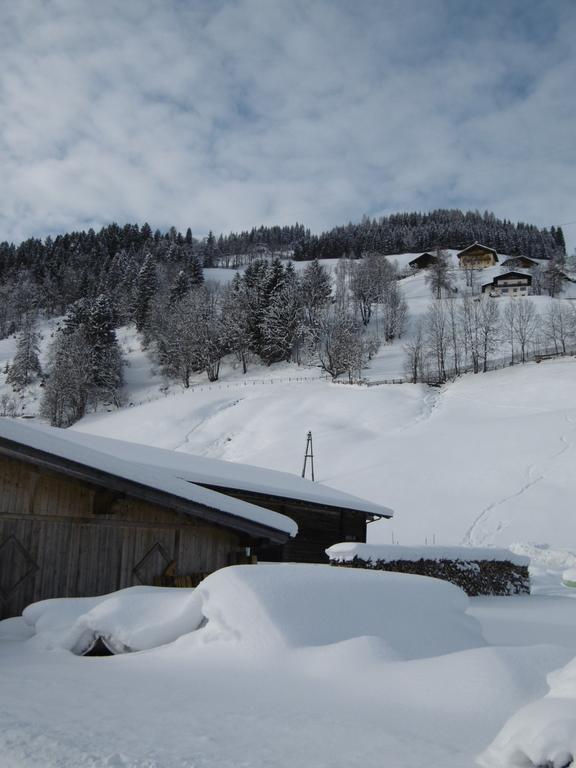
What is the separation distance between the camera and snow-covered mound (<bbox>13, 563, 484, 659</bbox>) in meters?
5.75

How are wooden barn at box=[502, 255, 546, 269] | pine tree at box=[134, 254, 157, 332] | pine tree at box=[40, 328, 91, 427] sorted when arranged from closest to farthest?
pine tree at box=[40, 328, 91, 427], pine tree at box=[134, 254, 157, 332], wooden barn at box=[502, 255, 546, 269]

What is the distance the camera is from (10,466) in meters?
9.62

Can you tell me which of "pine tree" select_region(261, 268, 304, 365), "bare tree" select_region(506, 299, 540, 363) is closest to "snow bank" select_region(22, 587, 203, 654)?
"pine tree" select_region(261, 268, 304, 365)

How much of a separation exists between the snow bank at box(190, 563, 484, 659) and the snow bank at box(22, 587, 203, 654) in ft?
1.52

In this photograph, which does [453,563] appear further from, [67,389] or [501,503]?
[67,389]

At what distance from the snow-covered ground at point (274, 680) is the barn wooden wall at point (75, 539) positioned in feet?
6.00

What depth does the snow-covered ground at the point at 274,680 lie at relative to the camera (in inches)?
146

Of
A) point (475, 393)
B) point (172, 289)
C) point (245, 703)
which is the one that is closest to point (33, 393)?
point (172, 289)

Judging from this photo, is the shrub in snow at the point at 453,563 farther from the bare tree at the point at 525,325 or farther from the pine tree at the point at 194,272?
the pine tree at the point at 194,272

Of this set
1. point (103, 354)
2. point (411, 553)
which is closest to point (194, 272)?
point (103, 354)

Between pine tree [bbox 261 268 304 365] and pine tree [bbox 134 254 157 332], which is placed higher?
pine tree [bbox 134 254 157 332]

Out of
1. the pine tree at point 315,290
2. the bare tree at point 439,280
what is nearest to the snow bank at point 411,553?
the pine tree at point 315,290

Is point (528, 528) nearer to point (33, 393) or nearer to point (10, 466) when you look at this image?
point (10, 466)

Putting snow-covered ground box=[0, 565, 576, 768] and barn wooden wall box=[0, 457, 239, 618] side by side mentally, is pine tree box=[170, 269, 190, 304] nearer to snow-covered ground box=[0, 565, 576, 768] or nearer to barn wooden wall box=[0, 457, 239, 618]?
barn wooden wall box=[0, 457, 239, 618]
